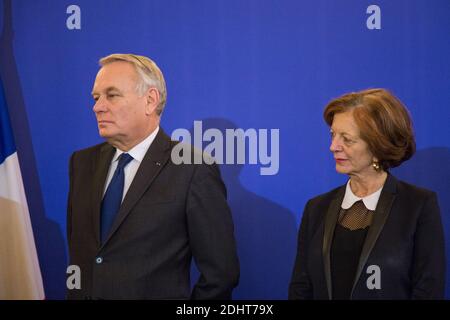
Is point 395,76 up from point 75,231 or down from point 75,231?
up

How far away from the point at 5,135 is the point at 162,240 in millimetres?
1407

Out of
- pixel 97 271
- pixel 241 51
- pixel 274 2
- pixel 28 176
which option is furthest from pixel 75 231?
pixel 274 2

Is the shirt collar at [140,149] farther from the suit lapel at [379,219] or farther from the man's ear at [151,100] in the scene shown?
the suit lapel at [379,219]

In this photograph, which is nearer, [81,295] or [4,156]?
[81,295]

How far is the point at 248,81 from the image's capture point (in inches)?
129

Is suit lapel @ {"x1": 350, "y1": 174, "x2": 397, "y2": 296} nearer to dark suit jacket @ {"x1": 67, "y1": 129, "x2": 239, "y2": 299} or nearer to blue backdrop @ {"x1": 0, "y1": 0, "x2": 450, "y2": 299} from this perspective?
dark suit jacket @ {"x1": 67, "y1": 129, "x2": 239, "y2": 299}

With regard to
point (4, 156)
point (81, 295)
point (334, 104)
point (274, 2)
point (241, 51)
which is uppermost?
point (274, 2)

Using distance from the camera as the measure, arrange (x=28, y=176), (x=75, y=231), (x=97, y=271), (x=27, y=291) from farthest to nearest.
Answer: (x=28, y=176) < (x=27, y=291) < (x=75, y=231) < (x=97, y=271)

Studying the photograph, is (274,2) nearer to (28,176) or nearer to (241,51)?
(241,51)

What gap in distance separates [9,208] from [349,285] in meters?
1.85

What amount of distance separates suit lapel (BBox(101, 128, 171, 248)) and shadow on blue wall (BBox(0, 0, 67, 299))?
1.33 metres

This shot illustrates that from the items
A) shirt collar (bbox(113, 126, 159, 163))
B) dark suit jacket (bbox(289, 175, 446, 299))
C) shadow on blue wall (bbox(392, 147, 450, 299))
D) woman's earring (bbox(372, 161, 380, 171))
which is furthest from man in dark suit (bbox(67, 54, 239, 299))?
shadow on blue wall (bbox(392, 147, 450, 299))

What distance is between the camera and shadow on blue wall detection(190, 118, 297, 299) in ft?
10.9

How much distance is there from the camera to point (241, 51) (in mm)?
3297
